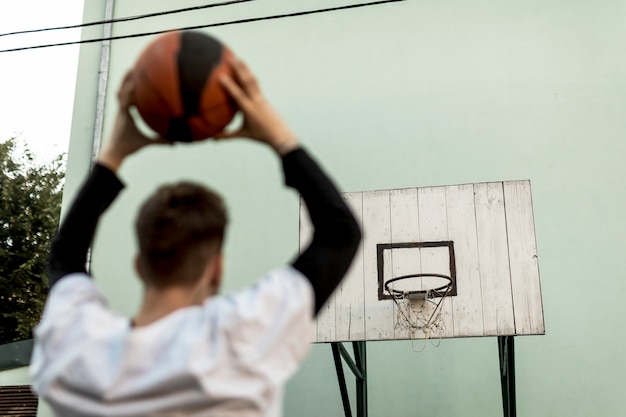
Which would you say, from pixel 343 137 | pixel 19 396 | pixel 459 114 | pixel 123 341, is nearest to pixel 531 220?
pixel 459 114

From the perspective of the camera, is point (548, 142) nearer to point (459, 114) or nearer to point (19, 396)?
point (459, 114)

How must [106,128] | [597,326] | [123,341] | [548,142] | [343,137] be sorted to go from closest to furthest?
1. [123,341]
2. [597,326]
3. [548,142]
4. [343,137]
5. [106,128]

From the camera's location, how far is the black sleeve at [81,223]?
4.41 ft

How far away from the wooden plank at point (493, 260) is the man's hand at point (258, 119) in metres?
4.36

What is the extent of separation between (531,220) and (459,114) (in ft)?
6.50

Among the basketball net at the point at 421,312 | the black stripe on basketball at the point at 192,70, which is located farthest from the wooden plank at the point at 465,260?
the black stripe on basketball at the point at 192,70

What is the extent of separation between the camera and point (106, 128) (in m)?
8.17

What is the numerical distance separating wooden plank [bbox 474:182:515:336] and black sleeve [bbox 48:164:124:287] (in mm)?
4354

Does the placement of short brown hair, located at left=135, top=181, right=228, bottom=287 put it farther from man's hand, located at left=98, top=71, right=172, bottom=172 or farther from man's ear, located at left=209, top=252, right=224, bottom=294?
man's hand, located at left=98, top=71, right=172, bottom=172

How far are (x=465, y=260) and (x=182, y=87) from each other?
14.5ft

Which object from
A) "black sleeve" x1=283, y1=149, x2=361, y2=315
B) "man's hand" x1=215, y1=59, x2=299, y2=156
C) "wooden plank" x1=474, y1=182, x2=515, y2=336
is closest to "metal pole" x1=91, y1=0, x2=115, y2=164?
"wooden plank" x1=474, y1=182, x2=515, y2=336

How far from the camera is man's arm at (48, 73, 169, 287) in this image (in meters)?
1.35

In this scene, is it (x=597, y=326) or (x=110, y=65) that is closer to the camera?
(x=597, y=326)

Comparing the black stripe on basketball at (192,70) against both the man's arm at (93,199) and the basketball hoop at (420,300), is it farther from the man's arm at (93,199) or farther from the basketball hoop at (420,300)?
the basketball hoop at (420,300)
